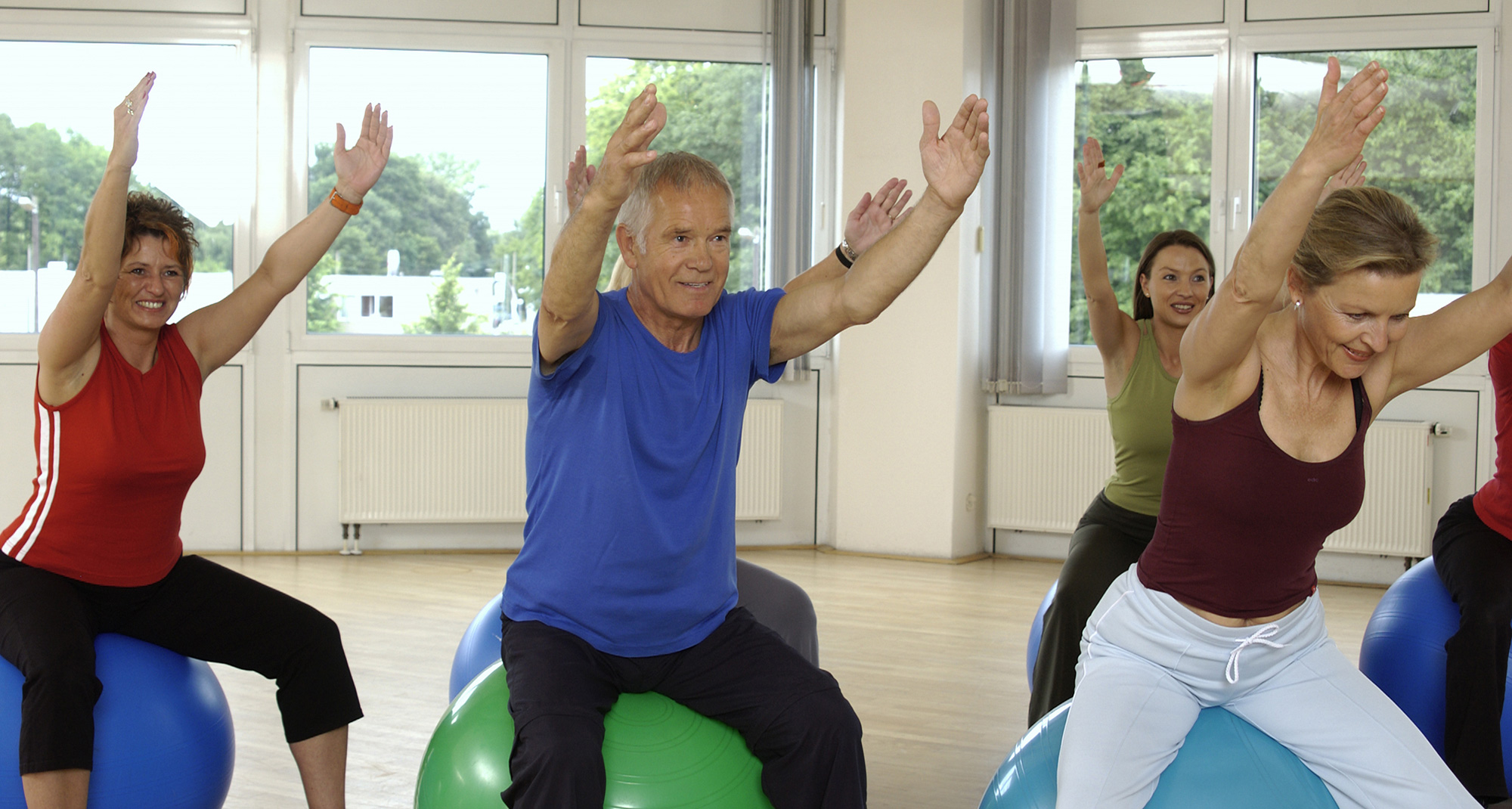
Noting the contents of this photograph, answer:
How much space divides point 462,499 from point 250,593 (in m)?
3.40

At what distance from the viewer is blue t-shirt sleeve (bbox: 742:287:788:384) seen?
201 cm

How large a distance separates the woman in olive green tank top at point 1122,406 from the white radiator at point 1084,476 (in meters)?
2.70

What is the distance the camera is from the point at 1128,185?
18.6 ft

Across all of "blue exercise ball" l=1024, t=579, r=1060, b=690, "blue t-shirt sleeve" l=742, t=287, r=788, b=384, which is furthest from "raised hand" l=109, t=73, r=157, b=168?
"blue exercise ball" l=1024, t=579, r=1060, b=690

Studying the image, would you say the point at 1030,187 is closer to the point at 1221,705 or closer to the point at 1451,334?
the point at 1451,334

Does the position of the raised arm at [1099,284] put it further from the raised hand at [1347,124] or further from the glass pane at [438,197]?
the glass pane at [438,197]

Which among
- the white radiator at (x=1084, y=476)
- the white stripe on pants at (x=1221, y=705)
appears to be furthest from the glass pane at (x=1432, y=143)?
the white stripe on pants at (x=1221, y=705)

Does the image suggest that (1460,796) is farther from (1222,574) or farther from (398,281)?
(398,281)

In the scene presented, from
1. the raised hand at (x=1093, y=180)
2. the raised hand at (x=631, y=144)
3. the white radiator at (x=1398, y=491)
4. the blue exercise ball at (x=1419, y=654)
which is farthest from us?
the white radiator at (x=1398, y=491)

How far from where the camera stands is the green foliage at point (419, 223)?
5672 millimetres

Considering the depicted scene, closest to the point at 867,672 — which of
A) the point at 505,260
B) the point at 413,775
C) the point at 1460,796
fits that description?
the point at 413,775

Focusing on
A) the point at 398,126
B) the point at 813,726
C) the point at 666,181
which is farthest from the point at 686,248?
the point at 398,126

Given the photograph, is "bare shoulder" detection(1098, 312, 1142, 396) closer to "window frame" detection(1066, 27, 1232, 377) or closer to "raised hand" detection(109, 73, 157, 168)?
"raised hand" detection(109, 73, 157, 168)

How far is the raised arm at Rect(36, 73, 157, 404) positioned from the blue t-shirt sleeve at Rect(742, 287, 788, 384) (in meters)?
1.04
